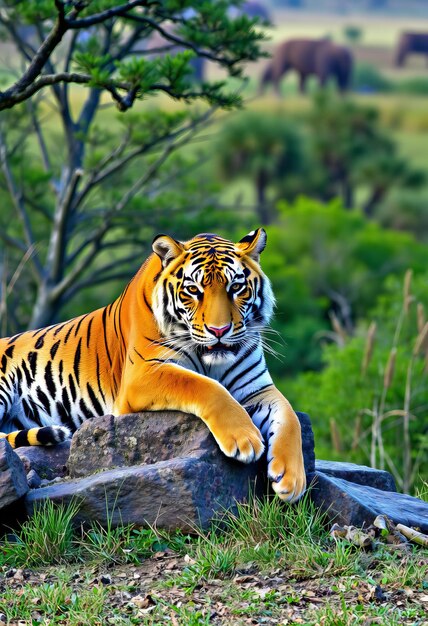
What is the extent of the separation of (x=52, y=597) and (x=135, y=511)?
844 mm

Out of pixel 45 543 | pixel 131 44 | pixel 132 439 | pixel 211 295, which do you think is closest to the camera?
pixel 45 543

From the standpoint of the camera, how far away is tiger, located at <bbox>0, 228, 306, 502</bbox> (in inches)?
259

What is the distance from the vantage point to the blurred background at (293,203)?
68.9ft

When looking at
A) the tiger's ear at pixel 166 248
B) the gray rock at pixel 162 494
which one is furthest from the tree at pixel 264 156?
the gray rock at pixel 162 494

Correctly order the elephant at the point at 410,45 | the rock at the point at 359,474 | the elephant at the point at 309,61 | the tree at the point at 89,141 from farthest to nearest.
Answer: the elephant at the point at 410,45 < the elephant at the point at 309,61 < the tree at the point at 89,141 < the rock at the point at 359,474

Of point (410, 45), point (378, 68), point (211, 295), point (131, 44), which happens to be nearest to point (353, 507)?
point (211, 295)

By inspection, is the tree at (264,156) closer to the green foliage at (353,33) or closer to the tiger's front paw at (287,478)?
the green foliage at (353,33)

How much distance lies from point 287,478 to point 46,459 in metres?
1.87

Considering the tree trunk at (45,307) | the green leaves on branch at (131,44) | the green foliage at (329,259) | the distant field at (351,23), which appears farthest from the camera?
the distant field at (351,23)

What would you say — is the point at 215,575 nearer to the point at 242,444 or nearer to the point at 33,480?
the point at 242,444

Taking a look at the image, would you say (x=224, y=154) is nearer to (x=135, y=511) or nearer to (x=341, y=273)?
(x=341, y=273)

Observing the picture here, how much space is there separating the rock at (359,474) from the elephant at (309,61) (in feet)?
315

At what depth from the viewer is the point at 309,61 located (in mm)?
105625

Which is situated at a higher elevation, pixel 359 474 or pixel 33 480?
pixel 33 480
